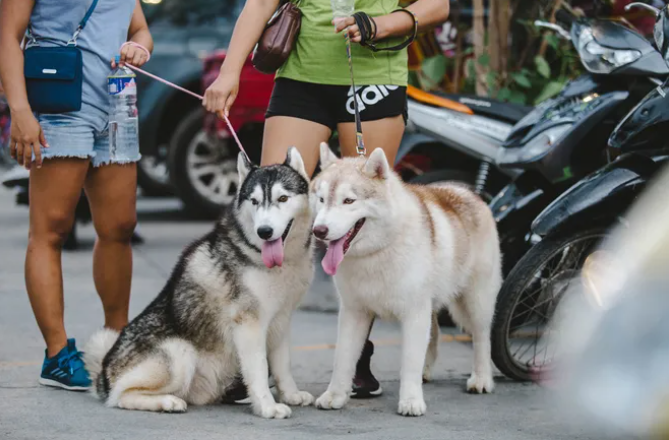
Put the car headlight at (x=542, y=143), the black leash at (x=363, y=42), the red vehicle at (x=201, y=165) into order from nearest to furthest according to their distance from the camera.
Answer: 1. the black leash at (x=363, y=42)
2. the car headlight at (x=542, y=143)
3. the red vehicle at (x=201, y=165)

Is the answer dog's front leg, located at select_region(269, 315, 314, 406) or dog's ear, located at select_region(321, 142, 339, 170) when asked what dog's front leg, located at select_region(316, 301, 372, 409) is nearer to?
dog's front leg, located at select_region(269, 315, 314, 406)

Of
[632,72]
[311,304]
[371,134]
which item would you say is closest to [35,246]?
[371,134]

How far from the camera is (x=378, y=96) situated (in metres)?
4.37

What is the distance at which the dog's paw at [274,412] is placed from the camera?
4.15 meters

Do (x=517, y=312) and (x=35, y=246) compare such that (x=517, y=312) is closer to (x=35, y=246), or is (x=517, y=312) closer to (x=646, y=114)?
(x=646, y=114)

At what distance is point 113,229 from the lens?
4.69 meters

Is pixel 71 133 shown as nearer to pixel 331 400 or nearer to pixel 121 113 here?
pixel 121 113

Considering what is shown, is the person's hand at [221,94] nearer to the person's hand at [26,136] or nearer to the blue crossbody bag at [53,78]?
the blue crossbody bag at [53,78]

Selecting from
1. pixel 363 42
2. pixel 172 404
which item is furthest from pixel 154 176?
pixel 363 42

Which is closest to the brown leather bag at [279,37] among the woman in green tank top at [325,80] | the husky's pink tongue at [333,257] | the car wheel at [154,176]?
the woman in green tank top at [325,80]

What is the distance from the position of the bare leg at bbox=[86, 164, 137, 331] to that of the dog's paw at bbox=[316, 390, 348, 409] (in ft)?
3.75

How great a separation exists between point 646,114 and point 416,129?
1967 millimetres

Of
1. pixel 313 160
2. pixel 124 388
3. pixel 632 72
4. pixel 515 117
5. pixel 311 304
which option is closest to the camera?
pixel 124 388

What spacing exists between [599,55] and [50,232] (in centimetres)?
282
